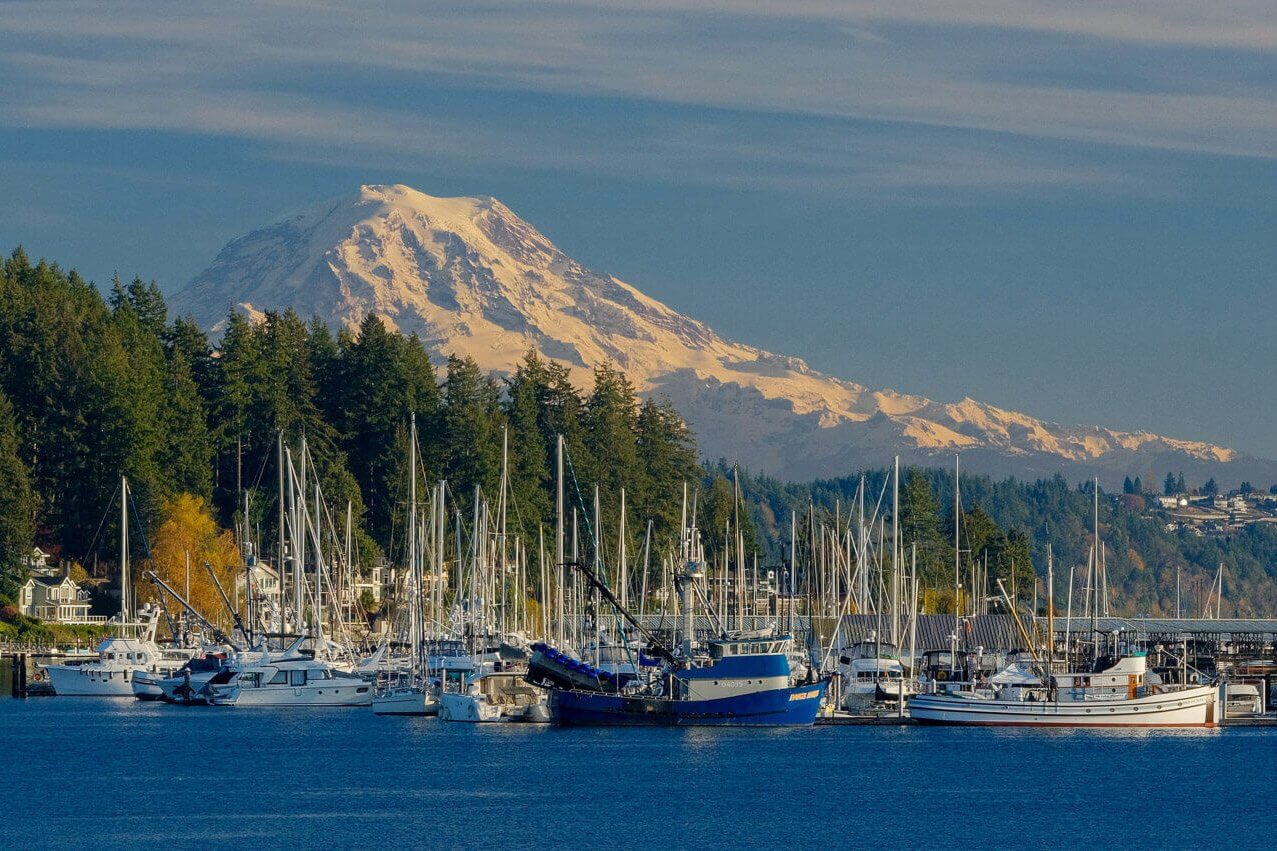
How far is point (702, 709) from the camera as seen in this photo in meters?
93.9

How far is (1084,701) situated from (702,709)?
630 inches

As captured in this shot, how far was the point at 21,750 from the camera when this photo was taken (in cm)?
9106

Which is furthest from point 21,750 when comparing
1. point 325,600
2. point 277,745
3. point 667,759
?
point 325,600

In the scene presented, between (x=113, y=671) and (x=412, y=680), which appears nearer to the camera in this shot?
(x=412, y=680)

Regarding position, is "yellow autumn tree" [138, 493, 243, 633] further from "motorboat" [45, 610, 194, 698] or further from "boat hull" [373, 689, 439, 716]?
"boat hull" [373, 689, 439, 716]

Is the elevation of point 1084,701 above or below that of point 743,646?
below

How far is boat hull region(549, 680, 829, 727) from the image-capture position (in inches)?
3703

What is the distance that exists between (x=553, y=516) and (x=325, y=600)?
37.1m

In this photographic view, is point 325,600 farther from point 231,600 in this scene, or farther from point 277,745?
point 277,745

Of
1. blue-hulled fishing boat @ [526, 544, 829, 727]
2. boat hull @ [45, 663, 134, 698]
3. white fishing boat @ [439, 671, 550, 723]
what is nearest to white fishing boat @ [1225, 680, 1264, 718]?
blue-hulled fishing boat @ [526, 544, 829, 727]

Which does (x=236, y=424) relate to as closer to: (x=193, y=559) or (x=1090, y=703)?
(x=193, y=559)

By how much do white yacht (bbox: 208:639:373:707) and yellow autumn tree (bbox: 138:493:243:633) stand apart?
104 feet

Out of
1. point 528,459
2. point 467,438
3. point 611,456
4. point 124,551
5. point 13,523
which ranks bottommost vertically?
point 124,551

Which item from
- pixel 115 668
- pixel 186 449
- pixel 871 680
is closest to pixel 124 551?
pixel 115 668
